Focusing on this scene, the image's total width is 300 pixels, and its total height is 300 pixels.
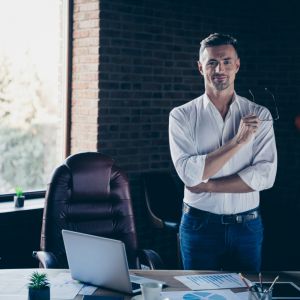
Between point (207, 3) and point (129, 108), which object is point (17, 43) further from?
point (207, 3)

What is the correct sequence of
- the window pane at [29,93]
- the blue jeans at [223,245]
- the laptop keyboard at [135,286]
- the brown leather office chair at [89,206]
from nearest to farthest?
the laptop keyboard at [135,286], the blue jeans at [223,245], the brown leather office chair at [89,206], the window pane at [29,93]

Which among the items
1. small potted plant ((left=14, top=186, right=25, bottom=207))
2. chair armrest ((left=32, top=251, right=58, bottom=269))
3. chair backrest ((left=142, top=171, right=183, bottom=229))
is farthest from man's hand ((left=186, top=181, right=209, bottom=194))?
small potted plant ((left=14, top=186, right=25, bottom=207))

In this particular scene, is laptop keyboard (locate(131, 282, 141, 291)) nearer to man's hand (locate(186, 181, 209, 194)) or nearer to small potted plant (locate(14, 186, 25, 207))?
man's hand (locate(186, 181, 209, 194))

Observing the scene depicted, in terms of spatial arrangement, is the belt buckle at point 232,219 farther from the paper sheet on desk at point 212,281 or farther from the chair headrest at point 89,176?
the chair headrest at point 89,176

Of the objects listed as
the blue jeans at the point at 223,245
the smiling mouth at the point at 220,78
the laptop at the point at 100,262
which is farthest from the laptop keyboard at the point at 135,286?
the smiling mouth at the point at 220,78

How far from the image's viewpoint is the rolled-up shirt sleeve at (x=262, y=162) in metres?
2.84

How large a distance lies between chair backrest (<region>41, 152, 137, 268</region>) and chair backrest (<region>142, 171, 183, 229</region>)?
1.15 m

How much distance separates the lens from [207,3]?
5.12 m

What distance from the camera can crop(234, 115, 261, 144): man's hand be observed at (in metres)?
2.80

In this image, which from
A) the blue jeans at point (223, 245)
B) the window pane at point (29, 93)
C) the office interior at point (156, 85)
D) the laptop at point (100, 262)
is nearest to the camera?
the laptop at point (100, 262)

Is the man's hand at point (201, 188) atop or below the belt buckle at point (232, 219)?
atop

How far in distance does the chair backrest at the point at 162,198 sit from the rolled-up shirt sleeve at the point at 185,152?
1.47m

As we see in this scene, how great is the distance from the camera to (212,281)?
241cm

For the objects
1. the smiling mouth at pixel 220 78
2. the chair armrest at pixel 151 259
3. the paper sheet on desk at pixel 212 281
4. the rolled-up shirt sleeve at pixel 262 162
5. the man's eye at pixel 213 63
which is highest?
the man's eye at pixel 213 63
